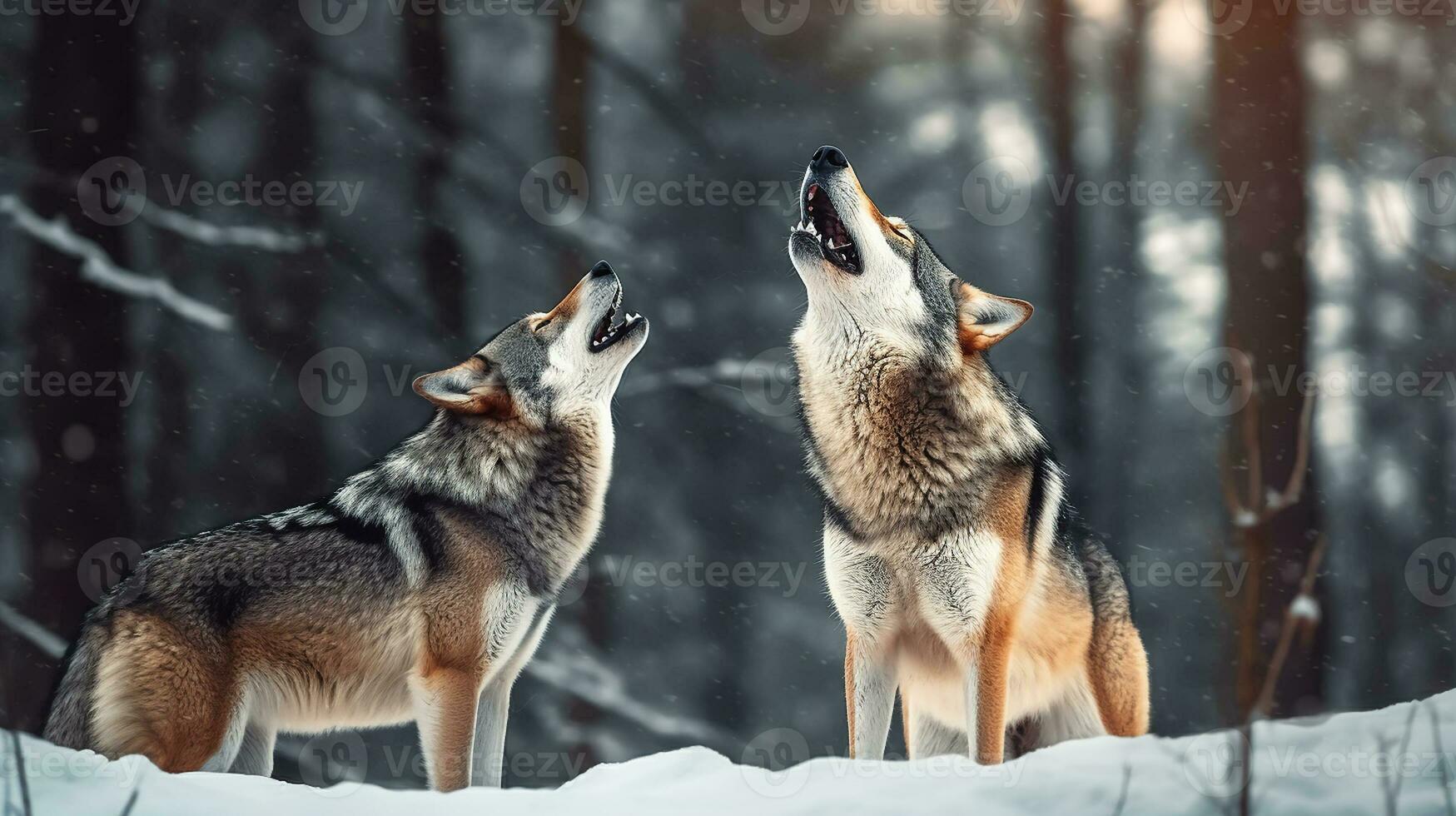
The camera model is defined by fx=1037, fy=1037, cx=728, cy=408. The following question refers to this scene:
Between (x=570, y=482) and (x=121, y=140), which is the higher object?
(x=121, y=140)

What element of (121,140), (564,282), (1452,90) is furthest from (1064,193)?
(121,140)

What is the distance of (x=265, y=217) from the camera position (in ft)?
23.9

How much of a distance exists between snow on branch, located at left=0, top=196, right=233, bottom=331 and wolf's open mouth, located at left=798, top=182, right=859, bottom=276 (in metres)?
4.96

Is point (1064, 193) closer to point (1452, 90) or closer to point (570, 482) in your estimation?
point (1452, 90)

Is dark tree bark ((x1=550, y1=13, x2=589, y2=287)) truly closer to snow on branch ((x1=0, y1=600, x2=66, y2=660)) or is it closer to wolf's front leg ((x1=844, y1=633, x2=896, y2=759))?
snow on branch ((x1=0, y1=600, x2=66, y2=660))

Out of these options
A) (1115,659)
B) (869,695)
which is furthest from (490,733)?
(1115,659)

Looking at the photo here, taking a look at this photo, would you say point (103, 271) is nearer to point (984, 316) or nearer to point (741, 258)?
point (741, 258)

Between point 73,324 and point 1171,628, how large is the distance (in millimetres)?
8059

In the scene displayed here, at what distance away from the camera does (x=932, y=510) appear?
3.62 m

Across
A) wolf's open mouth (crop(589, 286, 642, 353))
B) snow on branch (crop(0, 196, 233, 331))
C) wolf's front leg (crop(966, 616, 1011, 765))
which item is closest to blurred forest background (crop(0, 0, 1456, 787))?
snow on branch (crop(0, 196, 233, 331))

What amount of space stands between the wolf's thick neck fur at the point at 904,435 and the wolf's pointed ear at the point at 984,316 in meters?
0.08

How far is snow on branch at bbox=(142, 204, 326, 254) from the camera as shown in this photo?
23.5 feet

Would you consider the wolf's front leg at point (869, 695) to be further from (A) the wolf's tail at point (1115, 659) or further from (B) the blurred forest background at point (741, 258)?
(B) the blurred forest background at point (741, 258)

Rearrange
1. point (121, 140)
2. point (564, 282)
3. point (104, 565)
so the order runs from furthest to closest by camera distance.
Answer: point (564, 282) → point (121, 140) → point (104, 565)
